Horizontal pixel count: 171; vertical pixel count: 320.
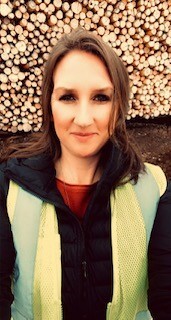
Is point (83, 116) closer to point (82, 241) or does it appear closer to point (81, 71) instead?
point (81, 71)

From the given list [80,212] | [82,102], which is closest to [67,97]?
[82,102]

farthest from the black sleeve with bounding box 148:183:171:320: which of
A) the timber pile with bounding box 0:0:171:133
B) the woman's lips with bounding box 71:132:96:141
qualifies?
the timber pile with bounding box 0:0:171:133

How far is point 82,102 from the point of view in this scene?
1720 mm

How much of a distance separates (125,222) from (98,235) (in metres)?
0.12

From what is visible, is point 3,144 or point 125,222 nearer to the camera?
point 125,222

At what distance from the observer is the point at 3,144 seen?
3725 mm

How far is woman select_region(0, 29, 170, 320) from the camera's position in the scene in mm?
1737

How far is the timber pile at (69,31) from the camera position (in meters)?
3.41

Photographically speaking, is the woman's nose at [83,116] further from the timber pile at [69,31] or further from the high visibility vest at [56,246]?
the timber pile at [69,31]

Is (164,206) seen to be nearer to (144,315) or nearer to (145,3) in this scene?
(144,315)

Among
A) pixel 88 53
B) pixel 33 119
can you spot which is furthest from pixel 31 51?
pixel 88 53

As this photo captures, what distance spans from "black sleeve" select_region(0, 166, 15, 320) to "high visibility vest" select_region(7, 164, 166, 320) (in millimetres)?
23

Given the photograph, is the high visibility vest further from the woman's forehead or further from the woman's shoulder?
the woman's forehead

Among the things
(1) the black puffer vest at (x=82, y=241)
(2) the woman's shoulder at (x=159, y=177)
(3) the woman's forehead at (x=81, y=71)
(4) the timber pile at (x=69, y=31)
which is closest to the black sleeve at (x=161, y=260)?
(2) the woman's shoulder at (x=159, y=177)
